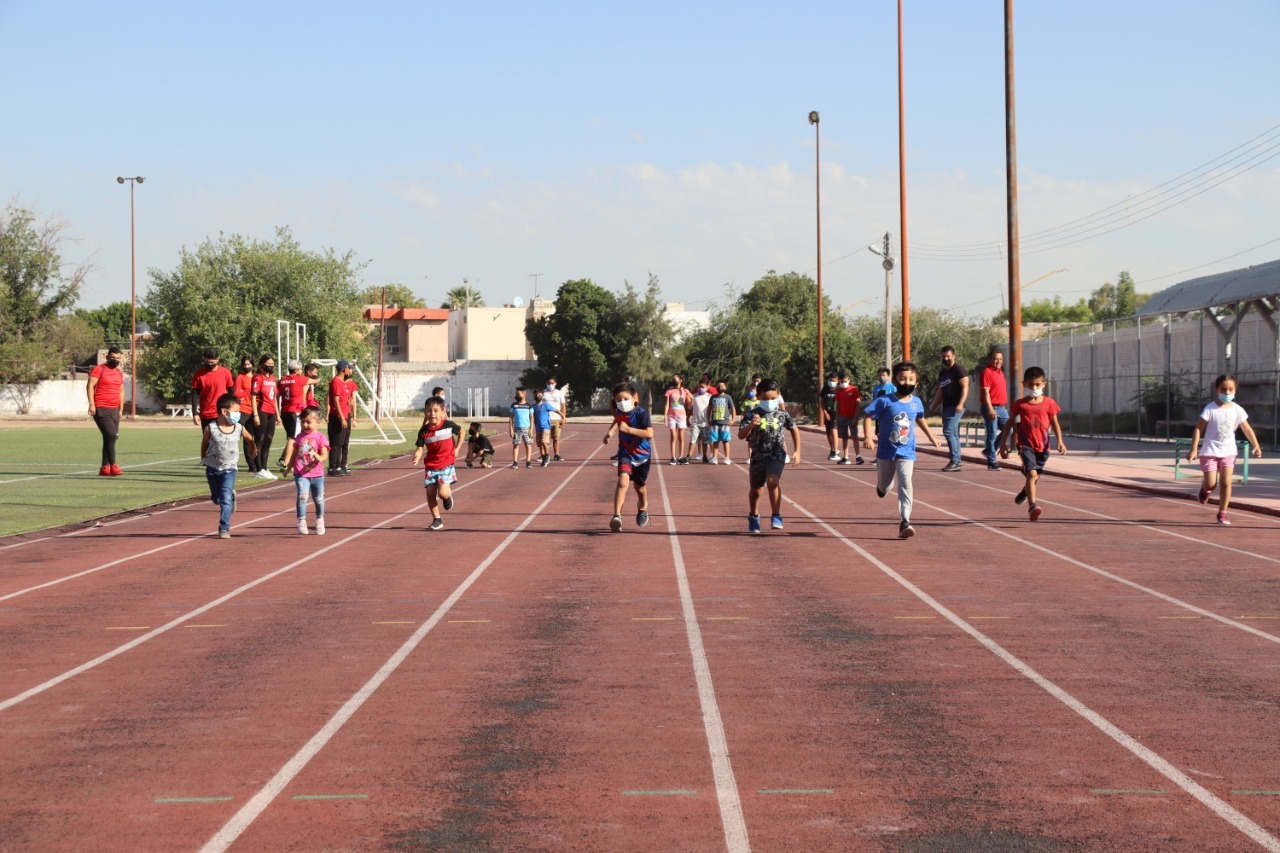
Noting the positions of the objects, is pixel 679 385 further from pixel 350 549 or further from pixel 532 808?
pixel 532 808


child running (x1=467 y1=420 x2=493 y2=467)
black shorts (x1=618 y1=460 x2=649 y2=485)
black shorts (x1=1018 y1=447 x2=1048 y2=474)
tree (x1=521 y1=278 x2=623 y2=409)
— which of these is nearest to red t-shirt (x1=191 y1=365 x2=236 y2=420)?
child running (x1=467 y1=420 x2=493 y2=467)

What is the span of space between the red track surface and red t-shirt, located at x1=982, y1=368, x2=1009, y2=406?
11735 mm

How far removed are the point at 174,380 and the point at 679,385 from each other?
5403cm

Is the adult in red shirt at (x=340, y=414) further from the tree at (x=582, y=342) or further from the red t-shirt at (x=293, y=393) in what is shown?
the tree at (x=582, y=342)

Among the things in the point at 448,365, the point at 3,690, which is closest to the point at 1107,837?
the point at 3,690

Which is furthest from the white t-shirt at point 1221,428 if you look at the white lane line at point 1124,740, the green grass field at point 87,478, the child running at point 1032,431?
the green grass field at point 87,478

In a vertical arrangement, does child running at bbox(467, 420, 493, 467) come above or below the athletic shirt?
below

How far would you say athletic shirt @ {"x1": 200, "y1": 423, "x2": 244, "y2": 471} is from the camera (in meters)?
15.6

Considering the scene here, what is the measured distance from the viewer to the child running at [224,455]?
1545 centimetres

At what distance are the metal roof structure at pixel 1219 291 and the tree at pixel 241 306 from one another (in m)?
46.5

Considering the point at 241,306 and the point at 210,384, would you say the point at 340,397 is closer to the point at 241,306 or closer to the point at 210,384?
the point at 210,384

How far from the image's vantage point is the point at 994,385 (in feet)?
88.7

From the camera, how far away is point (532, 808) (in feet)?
18.1

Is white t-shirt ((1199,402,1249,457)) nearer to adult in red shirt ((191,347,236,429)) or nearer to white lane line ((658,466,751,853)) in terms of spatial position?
white lane line ((658,466,751,853))
